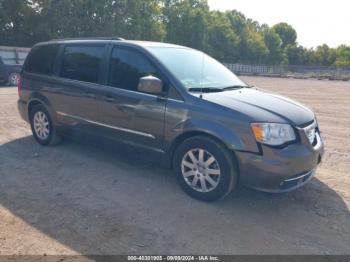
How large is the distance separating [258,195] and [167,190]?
3.91 feet

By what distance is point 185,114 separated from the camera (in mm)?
4105

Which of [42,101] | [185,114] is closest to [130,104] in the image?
[185,114]

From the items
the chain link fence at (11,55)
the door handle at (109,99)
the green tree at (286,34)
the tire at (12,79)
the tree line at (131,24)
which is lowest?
the tire at (12,79)

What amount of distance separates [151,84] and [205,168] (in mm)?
1214

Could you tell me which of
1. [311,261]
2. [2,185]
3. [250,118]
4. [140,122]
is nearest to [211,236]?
[311,261]

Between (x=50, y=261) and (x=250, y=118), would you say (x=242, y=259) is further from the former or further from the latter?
(x=50, y=261)

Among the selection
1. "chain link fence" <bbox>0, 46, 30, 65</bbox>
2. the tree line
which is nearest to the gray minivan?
"chain link fence" <bbox>0, 46, 30, 65</bbox>

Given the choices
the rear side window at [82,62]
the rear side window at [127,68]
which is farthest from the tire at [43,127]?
→ the rear side window at [127,68]

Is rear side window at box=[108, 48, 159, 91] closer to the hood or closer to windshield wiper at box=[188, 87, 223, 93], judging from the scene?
windshield wiper at box=[188, 87, 223, 93]

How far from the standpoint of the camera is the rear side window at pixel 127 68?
14.9 feet

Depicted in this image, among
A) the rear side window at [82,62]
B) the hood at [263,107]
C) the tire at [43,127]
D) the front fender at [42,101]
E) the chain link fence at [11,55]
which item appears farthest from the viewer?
the chain link fence at [11,55]

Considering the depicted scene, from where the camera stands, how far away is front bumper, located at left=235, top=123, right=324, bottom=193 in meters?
3.69

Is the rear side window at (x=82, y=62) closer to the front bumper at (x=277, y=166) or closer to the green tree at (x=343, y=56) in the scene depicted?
the front bumper at (x=277, y=166)

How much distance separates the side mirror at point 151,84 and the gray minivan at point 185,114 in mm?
12
